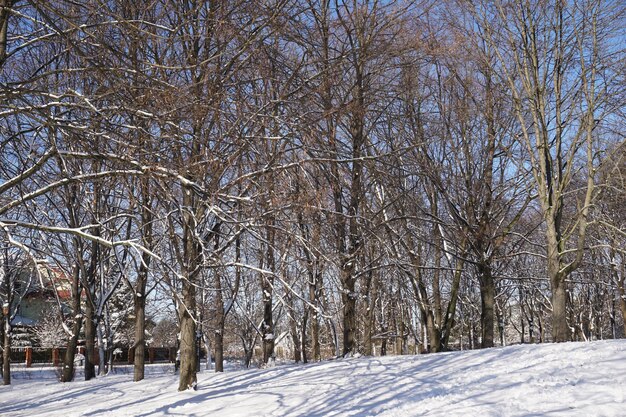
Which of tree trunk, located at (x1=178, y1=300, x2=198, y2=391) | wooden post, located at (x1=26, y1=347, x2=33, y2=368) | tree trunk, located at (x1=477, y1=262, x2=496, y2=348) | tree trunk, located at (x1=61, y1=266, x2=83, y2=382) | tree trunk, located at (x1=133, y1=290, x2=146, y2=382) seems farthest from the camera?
wooden post, located at (x1=26, y1=347, x2=33, y2=368)

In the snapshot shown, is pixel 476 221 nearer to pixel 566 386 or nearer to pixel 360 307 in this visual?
pixel 566 386

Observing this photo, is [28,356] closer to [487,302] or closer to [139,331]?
[139,331]

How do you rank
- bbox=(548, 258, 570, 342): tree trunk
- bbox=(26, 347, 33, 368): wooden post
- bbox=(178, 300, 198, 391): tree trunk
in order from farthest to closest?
bbox=(26, 347, 33, 368): wooden post < bbox=(548, 258, 570, 342): tree trunk < bbox=(178, 300, 198, 391): tree trunk

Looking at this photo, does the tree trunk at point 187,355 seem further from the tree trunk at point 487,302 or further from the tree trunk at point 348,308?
the tree trunk at point 487,302

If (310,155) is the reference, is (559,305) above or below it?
below

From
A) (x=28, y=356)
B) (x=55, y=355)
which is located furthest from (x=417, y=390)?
(x=28, y=356)

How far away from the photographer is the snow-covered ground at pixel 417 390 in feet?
22.2

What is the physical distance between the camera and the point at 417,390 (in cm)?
825

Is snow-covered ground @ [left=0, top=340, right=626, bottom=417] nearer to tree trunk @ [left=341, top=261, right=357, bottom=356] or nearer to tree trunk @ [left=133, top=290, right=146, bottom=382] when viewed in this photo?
tree trunk @ [left=341, top=261, right=357, bottom=356]

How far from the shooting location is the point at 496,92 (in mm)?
15938

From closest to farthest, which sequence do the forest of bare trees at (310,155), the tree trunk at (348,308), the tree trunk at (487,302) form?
the forest of bare trees at (310,155) → the tree trunk at (348,308) → the tree trunk at (487,302)

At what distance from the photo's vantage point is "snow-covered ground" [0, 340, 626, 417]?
22.2 feet

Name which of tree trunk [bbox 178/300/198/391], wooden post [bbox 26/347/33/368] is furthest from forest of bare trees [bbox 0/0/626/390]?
wooden post [bbox 26/347/33/368]

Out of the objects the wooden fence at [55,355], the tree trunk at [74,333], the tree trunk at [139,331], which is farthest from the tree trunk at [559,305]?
the wooden fence at [55,355]
